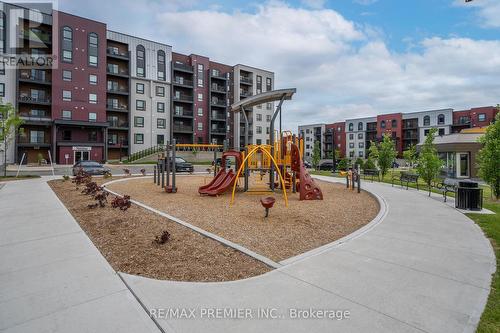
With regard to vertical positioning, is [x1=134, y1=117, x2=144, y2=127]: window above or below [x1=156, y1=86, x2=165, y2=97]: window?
below

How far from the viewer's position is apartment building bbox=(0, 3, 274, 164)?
133ft

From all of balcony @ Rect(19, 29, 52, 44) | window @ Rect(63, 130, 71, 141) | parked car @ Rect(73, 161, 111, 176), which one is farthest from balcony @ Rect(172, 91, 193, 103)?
parked car @ Rect(73, 161, 111, 176)

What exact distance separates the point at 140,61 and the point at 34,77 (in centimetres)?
1638

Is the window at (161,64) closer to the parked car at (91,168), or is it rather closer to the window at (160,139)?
the window at (160,139)

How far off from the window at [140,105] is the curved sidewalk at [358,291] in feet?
166

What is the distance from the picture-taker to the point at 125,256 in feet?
17.7

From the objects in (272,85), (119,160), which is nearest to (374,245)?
(119,160)

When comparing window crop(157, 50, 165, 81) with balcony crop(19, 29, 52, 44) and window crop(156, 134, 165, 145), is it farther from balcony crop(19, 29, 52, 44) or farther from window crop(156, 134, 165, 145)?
balcony crop(19, 29, 52, 44)

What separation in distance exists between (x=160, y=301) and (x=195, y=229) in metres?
3.36

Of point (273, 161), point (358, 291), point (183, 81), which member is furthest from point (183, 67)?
point (358, 291)

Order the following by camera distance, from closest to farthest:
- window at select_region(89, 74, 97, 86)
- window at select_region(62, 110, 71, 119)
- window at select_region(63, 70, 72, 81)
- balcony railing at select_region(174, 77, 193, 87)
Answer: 1. window at select_region(62, 110, 71, 119)
2. window at select_region(63, 70, 72, 81)
3. window at select_region(89, 74, 97, 86)
4. balcony railing at select_region(174, 77, 193, 87)

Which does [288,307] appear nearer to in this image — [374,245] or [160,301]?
[160,301]

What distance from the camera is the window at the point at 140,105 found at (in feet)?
164

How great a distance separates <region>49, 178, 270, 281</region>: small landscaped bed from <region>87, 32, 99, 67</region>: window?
45.3 meters
